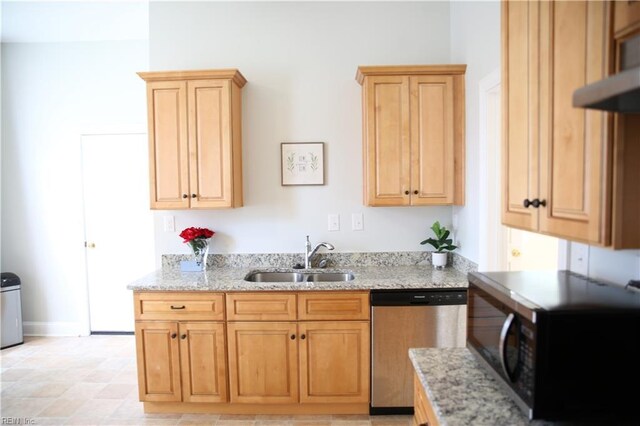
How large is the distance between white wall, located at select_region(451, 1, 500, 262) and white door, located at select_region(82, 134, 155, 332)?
3.03 m

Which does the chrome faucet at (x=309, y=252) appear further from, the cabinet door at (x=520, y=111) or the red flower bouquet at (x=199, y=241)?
the cabinet door at (x=520, y=111)

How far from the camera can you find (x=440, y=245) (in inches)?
112

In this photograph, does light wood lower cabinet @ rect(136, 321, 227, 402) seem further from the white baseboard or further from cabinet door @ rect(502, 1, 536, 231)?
the white baseboard

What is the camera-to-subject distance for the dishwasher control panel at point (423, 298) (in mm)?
2373

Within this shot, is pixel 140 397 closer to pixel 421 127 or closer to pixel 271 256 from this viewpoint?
pixel 271 256

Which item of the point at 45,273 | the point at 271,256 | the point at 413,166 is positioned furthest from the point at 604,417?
the point at 45,273

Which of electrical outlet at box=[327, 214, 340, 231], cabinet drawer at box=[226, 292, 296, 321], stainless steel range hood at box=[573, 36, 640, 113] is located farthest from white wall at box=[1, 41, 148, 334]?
stainless steel range hood at box=[573, 36, 640, 113]

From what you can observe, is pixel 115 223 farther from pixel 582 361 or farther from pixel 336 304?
pixel 582 361

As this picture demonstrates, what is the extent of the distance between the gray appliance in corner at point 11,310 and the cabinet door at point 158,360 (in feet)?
7.25

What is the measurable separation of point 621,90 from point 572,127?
1.13 ft

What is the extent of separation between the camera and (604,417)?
94 cm

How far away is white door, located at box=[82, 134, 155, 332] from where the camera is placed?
Answer: 3.88 m

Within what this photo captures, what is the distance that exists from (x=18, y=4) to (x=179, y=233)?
229 cm

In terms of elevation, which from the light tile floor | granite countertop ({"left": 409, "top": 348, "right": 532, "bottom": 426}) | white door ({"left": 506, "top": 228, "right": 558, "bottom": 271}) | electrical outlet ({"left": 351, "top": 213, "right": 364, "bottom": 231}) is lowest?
the light tile floor
